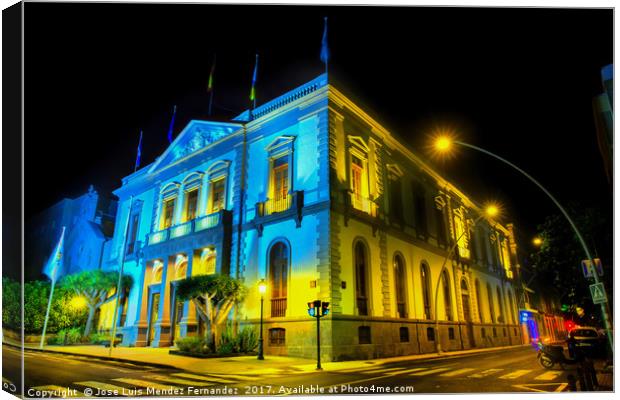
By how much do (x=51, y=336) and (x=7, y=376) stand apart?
976cm

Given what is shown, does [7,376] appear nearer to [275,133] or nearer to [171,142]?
[275,133]

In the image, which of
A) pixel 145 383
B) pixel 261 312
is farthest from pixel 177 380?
pixel 261 312

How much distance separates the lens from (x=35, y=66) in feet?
30.9

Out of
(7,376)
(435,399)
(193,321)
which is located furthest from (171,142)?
(435,399)

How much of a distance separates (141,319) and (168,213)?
5.44m

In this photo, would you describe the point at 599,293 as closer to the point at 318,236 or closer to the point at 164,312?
the point at 318,236

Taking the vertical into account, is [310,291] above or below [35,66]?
below

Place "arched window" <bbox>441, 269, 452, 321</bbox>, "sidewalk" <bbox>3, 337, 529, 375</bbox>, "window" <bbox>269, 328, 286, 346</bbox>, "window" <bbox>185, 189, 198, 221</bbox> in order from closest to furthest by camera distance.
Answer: "sidewalk" <bbox>3, 337, 529, 375</bbox>
"window" <bbox>269, 328, 286, 346</bbox>
"arched window" <bbox>441, 269, 452, 321</bbox>
"window" <bbox>185, 189, 198, 221</bbox>

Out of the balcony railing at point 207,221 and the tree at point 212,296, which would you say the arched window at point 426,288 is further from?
the balcony railing at point 207,221

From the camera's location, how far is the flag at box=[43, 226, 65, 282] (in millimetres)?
14227

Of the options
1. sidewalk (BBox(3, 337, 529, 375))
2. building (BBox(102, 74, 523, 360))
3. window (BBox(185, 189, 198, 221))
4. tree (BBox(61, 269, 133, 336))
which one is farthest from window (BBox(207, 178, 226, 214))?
sidewalk (BBox(3, 337, 529, 375))

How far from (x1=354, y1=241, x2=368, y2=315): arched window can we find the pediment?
8096 millimetres

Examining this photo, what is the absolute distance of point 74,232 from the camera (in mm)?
17219

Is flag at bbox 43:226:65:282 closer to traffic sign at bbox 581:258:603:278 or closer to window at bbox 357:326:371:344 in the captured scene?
window at bbox 357:326:371:344
